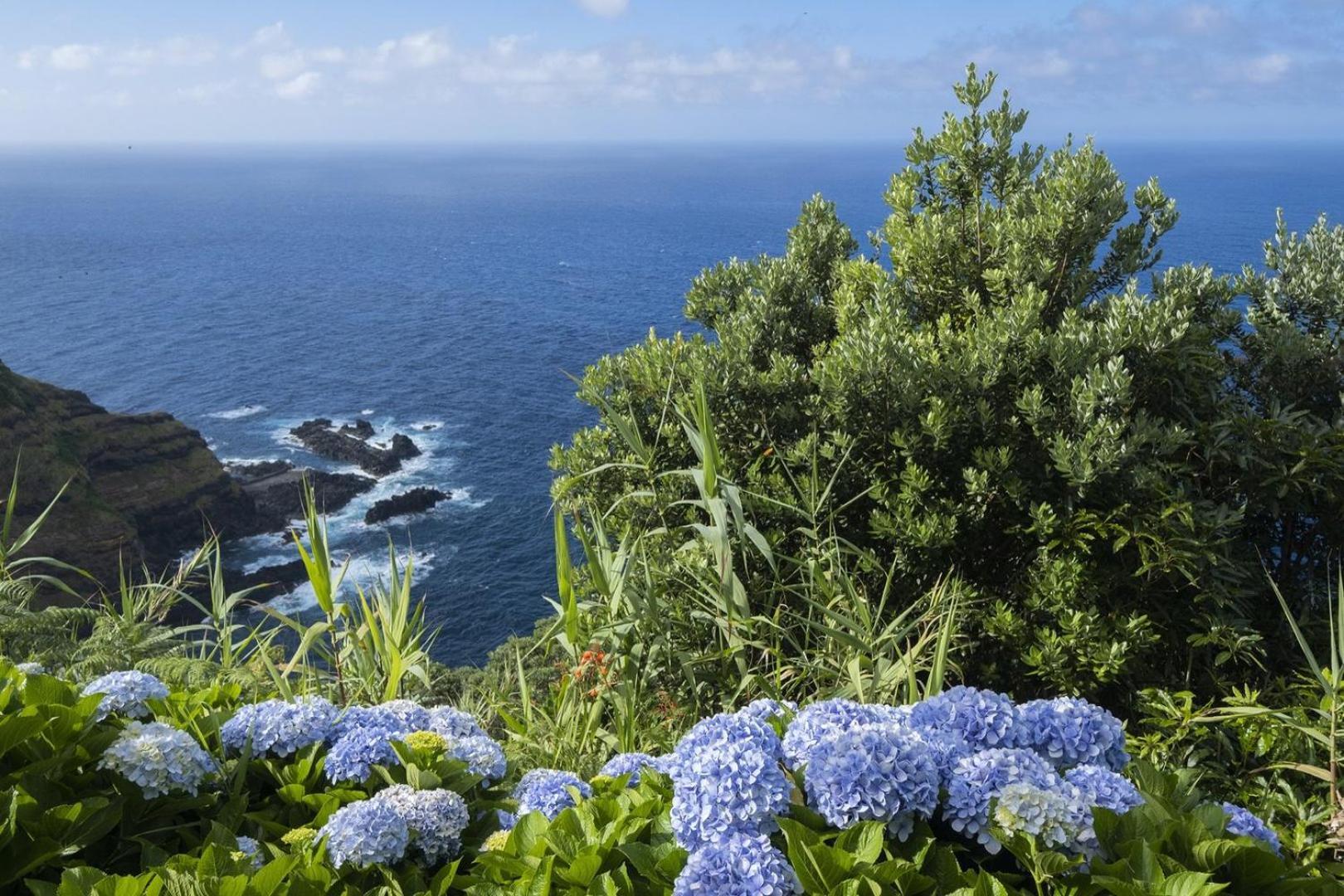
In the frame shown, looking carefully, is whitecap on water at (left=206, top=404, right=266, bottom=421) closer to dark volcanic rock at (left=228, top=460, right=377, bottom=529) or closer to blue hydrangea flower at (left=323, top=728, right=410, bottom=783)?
dark volcanic rock at (left=228, top=460, right=377, bottom=529)

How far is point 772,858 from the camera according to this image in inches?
66.9

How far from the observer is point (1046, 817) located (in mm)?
1737

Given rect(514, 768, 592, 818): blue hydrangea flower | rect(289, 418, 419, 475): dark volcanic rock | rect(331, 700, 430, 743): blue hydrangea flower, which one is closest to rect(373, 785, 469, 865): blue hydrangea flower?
rect(514, 768, 592, 818): blue hydrangea flower

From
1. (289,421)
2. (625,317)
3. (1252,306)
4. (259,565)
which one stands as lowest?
(259,565)

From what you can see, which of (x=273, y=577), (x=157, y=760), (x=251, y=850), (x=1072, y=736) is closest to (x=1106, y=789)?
(x=1072, y=736)

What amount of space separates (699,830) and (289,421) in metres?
52.0

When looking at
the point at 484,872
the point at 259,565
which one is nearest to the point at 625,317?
the point at 259,565

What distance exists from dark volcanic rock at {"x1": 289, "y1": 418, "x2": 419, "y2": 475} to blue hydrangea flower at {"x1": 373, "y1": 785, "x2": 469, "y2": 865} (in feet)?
138

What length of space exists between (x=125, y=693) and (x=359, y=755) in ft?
2.38

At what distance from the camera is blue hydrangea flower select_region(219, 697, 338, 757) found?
96.1 inches

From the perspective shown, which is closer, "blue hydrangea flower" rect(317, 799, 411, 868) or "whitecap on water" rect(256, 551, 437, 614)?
"blue hydrangea flower" rect(317, 799, 411, 868)

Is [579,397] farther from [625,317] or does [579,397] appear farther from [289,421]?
[625,317]

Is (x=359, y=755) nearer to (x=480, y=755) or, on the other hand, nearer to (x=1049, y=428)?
(x=480, y=755)

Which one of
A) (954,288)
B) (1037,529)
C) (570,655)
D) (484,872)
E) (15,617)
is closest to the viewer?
(484,872)
